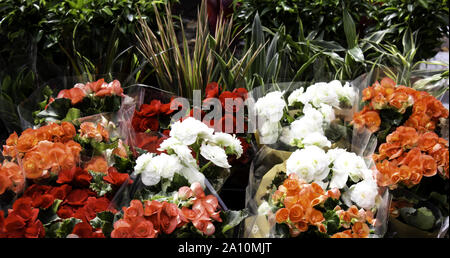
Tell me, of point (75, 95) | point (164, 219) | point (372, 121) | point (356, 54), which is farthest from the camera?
point (356, 54)

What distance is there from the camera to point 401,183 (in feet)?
3.58

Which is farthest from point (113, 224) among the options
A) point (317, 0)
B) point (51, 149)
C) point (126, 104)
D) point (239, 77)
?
point (317, 0)

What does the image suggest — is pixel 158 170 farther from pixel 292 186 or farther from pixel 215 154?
pixel 292 186

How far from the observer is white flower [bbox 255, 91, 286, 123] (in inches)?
51.0

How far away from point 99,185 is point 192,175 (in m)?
0.23

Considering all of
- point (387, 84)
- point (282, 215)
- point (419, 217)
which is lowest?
point (419, 217)

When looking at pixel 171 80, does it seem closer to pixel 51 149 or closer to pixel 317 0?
pixel 51 149

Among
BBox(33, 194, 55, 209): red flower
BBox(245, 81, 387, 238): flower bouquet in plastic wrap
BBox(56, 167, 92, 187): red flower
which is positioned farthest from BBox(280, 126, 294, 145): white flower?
BBox(33, 194, 55, 209): red flower

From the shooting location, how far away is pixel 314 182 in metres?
0.99

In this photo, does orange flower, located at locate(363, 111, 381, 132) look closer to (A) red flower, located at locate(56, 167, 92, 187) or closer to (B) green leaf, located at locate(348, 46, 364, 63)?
(B) green leaf, located at locate(348, 46, 364, 63)

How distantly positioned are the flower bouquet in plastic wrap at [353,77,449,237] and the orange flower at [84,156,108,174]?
0.70 meters

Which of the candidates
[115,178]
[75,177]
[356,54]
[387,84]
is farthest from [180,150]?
[356,54]

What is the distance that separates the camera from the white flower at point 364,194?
100 cm

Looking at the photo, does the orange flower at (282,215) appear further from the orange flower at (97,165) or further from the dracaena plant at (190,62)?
the dracaena plant at (190,62)
